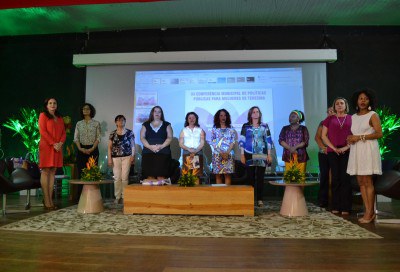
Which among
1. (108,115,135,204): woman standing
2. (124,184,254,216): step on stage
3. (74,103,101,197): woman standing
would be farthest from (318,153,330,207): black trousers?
(74,103,101,197): woman standing

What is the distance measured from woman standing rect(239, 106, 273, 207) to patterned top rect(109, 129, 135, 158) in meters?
1.70

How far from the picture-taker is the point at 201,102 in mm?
6500

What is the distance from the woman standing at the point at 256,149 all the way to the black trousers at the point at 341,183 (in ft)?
2.92

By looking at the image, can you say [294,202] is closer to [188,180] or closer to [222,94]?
[188,180]

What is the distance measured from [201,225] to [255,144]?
1827mm

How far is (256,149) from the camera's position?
5000mm

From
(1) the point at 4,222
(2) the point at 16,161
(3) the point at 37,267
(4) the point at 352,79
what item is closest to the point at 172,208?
(1) the point at 4,222

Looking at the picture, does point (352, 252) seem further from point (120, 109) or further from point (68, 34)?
point (68, 34)

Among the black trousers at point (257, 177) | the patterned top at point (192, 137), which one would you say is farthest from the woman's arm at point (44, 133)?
the black trousers at point (257, 177)

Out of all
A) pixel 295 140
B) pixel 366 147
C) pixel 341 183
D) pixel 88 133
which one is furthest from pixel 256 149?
pixel 88 133

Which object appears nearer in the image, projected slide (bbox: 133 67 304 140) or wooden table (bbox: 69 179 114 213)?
wooden table (bbox: 69 179 114 213)

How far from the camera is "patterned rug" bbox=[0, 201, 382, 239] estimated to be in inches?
124

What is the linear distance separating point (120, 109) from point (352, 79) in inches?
179

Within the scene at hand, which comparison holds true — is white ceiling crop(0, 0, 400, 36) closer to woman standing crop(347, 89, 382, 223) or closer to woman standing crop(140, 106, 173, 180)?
woman standing crop(140, 106, 173, 180)
